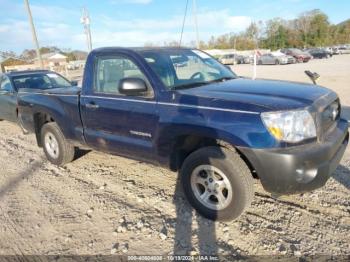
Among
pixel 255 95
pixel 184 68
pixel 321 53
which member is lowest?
pixel 255 95

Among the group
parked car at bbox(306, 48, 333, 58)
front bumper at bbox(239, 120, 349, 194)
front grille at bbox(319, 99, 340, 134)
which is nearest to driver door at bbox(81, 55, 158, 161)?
front bumper at bbox(239, 120, 349, 194)

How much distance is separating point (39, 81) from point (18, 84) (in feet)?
1.70

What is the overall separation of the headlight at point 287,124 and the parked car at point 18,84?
678 centimetres

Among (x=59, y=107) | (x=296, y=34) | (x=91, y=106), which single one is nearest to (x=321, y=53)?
(x=296, y=34)

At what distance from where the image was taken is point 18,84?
8461 millimetres

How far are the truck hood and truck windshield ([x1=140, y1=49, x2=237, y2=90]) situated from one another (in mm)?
274

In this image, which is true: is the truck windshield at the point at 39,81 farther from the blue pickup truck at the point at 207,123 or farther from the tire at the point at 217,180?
the tire at the point at 217,180

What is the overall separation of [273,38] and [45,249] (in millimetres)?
79482

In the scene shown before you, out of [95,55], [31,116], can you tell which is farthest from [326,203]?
[31,116]

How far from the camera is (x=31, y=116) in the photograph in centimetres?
583

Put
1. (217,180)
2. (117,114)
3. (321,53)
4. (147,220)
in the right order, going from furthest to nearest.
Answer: (321,53) → (117,114) → (147,220) → (217,180)

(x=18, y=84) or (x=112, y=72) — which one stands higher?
(x=112, y=72)

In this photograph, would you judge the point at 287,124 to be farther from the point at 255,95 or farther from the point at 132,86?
the point at 132,86

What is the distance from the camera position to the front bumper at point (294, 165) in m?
2.97
